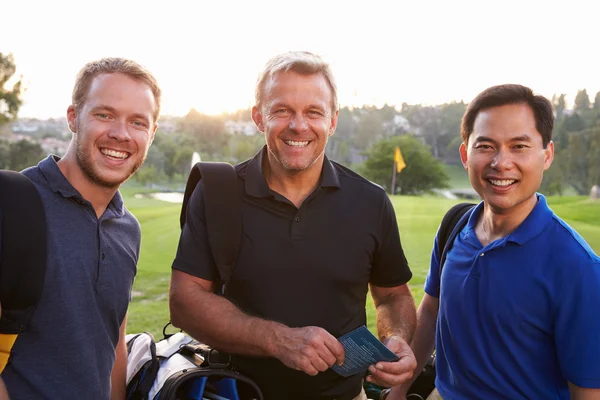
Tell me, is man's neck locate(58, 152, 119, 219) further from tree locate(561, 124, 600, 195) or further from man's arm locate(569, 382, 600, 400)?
tree locate(561, 124, 600, 195)

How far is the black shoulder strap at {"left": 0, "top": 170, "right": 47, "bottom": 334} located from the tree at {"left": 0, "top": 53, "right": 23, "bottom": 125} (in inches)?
1624

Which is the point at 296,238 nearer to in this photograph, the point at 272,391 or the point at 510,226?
the point at 272,391

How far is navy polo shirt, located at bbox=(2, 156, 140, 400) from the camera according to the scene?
6.41ft

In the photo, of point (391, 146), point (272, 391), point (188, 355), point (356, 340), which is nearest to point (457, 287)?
point (356, 340)

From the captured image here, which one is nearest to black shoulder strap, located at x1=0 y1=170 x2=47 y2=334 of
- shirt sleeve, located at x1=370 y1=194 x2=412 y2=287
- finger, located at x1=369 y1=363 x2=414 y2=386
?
→ finger, located at x1=369 y1=363 x2=414 y2=386

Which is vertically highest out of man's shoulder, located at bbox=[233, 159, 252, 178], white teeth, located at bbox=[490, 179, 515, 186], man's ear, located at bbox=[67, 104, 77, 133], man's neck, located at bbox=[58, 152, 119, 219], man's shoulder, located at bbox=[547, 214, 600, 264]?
man's ear, located at bbox=[67, 104, 77, 133]

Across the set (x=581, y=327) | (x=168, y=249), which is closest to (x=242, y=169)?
(x=581, y=327)

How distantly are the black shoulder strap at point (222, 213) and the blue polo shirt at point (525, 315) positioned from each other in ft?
3.10

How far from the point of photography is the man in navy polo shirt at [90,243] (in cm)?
197

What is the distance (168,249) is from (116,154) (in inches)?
441

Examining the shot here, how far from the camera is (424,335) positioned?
278 cm

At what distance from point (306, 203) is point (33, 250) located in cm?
110

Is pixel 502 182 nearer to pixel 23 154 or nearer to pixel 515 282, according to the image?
pixel 515 282

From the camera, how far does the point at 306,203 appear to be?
2.43 m
